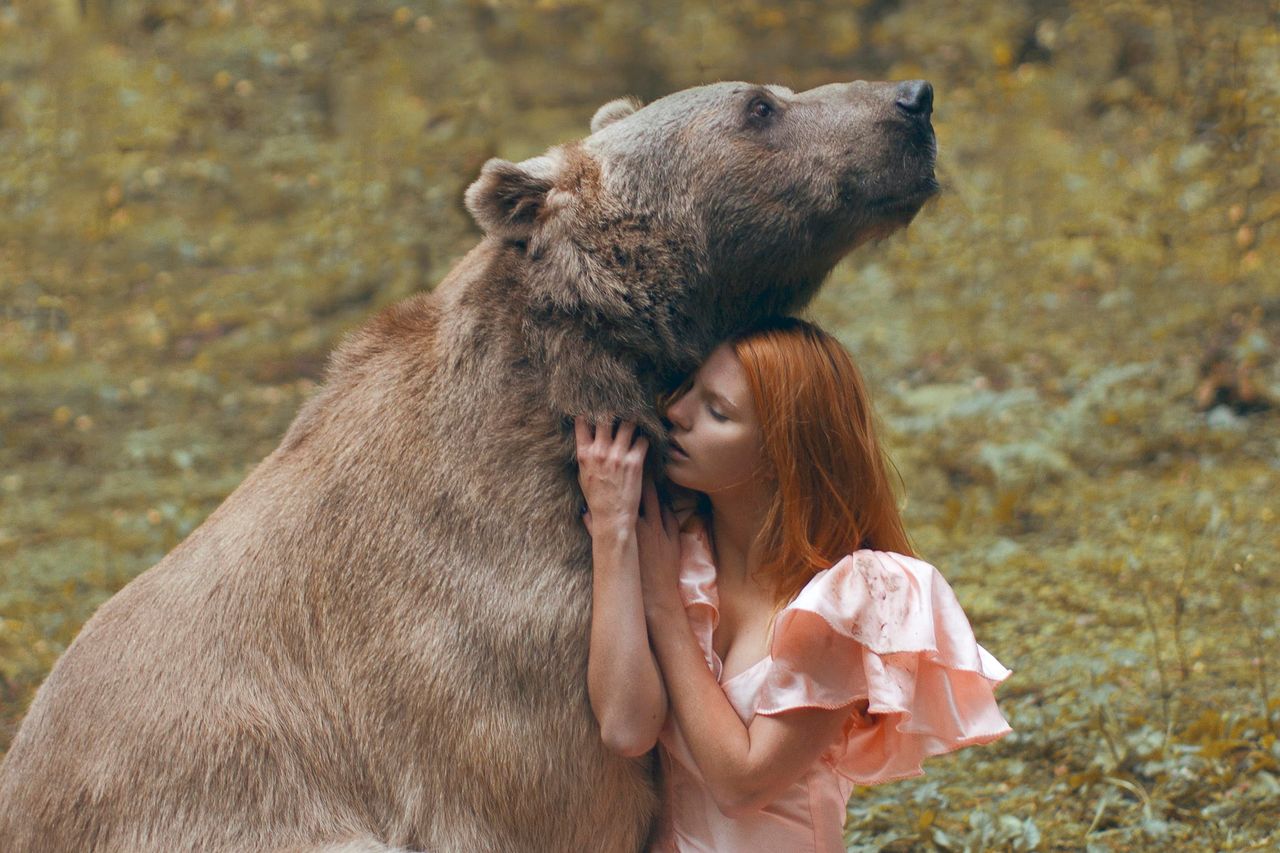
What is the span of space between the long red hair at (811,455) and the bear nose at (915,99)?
2.18 ft

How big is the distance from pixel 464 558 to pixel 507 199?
965 mm

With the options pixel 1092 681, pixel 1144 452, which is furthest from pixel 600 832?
pixel 1144 452

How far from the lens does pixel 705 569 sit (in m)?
3.35

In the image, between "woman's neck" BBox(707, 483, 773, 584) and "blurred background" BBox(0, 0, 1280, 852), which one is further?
"blurred background" BBox(0, 0, 1280, 852)

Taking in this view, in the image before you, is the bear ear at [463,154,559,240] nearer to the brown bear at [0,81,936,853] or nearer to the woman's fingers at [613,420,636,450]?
the brown bear at [0,81,936,853]

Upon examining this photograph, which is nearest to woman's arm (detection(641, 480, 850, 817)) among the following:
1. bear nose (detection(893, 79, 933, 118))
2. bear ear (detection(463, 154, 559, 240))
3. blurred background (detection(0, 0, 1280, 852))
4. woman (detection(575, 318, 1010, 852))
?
woman (detection(575, 318, 1010, 852))

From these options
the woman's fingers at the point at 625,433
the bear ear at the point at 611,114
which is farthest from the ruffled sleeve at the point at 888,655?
the bear ear at the point at 611,114

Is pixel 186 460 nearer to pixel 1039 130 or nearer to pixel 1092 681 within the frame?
pixel 1092 681

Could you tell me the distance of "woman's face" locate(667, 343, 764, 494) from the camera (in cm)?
318

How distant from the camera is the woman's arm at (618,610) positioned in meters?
3.05

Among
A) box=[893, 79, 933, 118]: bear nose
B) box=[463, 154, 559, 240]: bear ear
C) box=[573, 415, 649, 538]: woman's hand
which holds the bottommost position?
box=[573, 415, 649, 538]: woman's hand

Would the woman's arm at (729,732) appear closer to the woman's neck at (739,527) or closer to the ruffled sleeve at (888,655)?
the ruffled sleeve at (888,655)

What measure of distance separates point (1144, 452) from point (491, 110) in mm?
5216

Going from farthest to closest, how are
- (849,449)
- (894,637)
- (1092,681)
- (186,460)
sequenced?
(186,460)
(1092,681)
(849,449)
(894,637)
